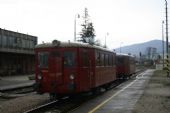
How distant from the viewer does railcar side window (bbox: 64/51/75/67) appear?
17625 millimetres

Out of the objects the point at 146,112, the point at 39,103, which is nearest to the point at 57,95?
the point at 39,103

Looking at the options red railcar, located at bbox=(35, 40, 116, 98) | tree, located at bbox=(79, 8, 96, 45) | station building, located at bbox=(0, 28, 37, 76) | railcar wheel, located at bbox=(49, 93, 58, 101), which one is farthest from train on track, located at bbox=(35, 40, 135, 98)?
tree, located at bbox=(79, 8, 96, 45)

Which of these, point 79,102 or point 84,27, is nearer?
point 79,102

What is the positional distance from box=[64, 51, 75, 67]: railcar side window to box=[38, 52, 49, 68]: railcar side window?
91 cm

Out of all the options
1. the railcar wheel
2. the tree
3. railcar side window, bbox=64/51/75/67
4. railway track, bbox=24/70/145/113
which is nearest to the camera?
railway track, bbox=24/70/145/113

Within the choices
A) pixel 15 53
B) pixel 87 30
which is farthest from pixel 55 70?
pixel 87 30

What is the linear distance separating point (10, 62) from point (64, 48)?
4118 centimetres

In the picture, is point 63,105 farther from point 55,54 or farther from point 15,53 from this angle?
point 15,53

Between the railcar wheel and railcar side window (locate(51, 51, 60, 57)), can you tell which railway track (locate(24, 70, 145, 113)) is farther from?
railcar side window (locate(51, 51, 60, 57))

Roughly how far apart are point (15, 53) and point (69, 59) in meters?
42.0

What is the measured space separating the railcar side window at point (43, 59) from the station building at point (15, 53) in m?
35.8

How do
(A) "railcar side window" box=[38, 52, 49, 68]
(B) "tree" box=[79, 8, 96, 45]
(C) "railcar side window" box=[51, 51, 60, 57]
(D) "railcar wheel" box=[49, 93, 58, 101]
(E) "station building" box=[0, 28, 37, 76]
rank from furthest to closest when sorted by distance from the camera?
1. (B) "tree" box=[79, 8, 96, 45]
2. (E) "station building" box=[0, 28, 37, 76]
3. (D) "railcar wheel" box=[49, 93, 58, 101]
4. (A) "railcar side window" box=[38, 52, 49, 68]
5. (C) "railcar side window" box=[51, 51, 60, 57]

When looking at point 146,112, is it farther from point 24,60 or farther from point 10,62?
point 24,60

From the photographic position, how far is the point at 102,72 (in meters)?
22.2
